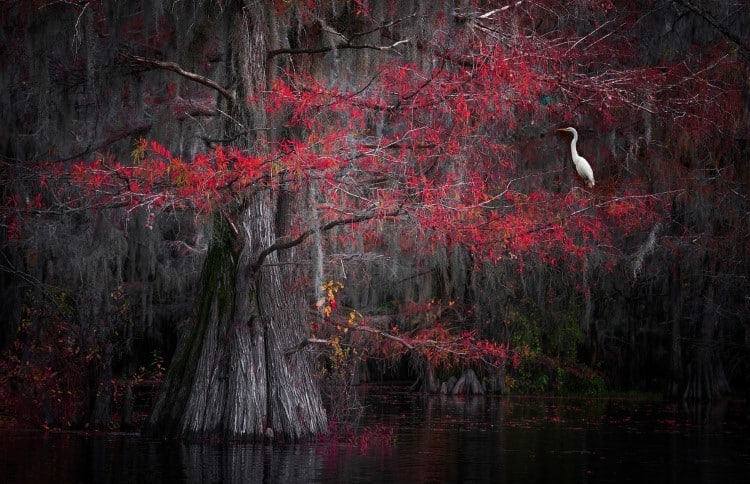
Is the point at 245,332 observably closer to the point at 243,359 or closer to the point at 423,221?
the point at 243,359

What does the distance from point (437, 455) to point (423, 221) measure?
2737mm

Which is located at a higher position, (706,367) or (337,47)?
(337,47)

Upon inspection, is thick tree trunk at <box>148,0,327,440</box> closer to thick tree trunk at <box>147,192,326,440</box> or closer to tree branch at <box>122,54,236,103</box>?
thick tree trunk at <box>147,192,326,440</box>

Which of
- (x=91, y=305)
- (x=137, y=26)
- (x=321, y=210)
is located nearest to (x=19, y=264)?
(x=91, y=305)

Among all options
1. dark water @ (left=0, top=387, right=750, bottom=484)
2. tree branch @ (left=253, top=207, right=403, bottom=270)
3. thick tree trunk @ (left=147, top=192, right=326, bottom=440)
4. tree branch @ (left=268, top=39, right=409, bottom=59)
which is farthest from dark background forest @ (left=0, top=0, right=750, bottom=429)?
dark water @ (left=0, top=387, right=750, bottom=484)

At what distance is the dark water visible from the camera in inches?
405

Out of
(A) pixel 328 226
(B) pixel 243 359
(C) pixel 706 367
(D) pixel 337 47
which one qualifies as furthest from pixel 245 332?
(C) pixel 706 367

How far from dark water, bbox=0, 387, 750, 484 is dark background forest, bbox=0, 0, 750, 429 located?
4.42ft

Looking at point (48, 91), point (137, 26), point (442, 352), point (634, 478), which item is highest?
point (137, 26)

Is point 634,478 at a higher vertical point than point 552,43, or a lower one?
lower

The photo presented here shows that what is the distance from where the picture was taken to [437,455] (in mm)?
12414

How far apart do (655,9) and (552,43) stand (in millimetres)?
2923

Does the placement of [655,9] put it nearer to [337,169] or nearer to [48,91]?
[337,169]

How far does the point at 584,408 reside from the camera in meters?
21.8
